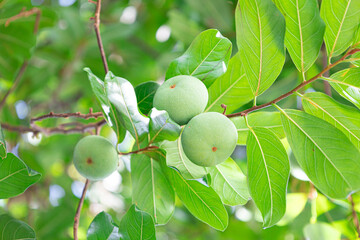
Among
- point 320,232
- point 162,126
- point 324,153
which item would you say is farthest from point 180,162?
point 320,232

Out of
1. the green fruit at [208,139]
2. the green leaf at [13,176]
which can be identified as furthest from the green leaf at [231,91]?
the green leaf at [13,176]

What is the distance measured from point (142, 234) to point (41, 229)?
4.39 ft

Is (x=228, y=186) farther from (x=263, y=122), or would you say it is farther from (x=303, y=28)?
(x=303, y=28)

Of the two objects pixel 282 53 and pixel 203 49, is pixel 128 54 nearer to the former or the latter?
pixel 203 49

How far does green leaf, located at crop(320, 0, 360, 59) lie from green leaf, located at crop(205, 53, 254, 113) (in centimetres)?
30

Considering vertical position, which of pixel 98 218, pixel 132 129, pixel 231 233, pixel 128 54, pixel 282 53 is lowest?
pixel 231 233

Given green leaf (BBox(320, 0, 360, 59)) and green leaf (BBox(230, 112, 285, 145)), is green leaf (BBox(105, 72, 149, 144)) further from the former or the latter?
green leaf (BBox(320, 0, 360, 59))

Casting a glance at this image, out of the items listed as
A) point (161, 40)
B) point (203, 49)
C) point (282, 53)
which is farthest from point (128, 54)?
point (282, 53)

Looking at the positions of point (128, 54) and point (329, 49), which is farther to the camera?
point (128, 54)

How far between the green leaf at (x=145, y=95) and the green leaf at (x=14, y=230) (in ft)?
1.70

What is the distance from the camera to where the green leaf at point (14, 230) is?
1192mm

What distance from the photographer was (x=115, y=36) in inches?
102

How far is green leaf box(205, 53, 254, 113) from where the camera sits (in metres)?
1.28

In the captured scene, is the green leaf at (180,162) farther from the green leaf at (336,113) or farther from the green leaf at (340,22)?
the green leaf at (340,22)
